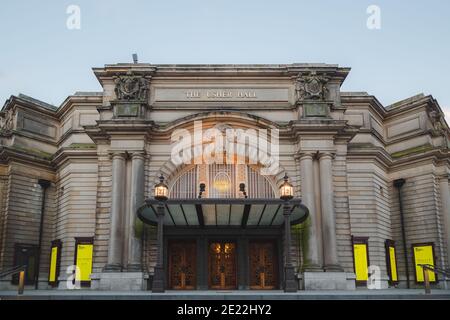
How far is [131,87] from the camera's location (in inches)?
1109

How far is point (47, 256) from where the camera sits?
3089cm

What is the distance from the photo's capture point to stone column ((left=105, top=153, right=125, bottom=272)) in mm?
25359

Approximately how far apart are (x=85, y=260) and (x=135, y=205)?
4.91 meters

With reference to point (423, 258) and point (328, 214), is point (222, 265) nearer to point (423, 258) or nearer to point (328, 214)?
point (328, 214)

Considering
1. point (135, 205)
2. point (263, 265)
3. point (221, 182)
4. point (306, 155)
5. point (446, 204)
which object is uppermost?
point (306, 155)

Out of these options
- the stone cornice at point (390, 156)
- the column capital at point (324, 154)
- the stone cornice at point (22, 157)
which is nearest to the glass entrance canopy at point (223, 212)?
the column capital at point (324, 154)

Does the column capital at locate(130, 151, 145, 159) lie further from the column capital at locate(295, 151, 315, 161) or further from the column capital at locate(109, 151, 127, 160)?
the column capital at locate(295, 151, 315, 161)

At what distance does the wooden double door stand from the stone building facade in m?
0.08

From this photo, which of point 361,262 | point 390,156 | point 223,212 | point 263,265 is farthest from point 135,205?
A: point 390,156
